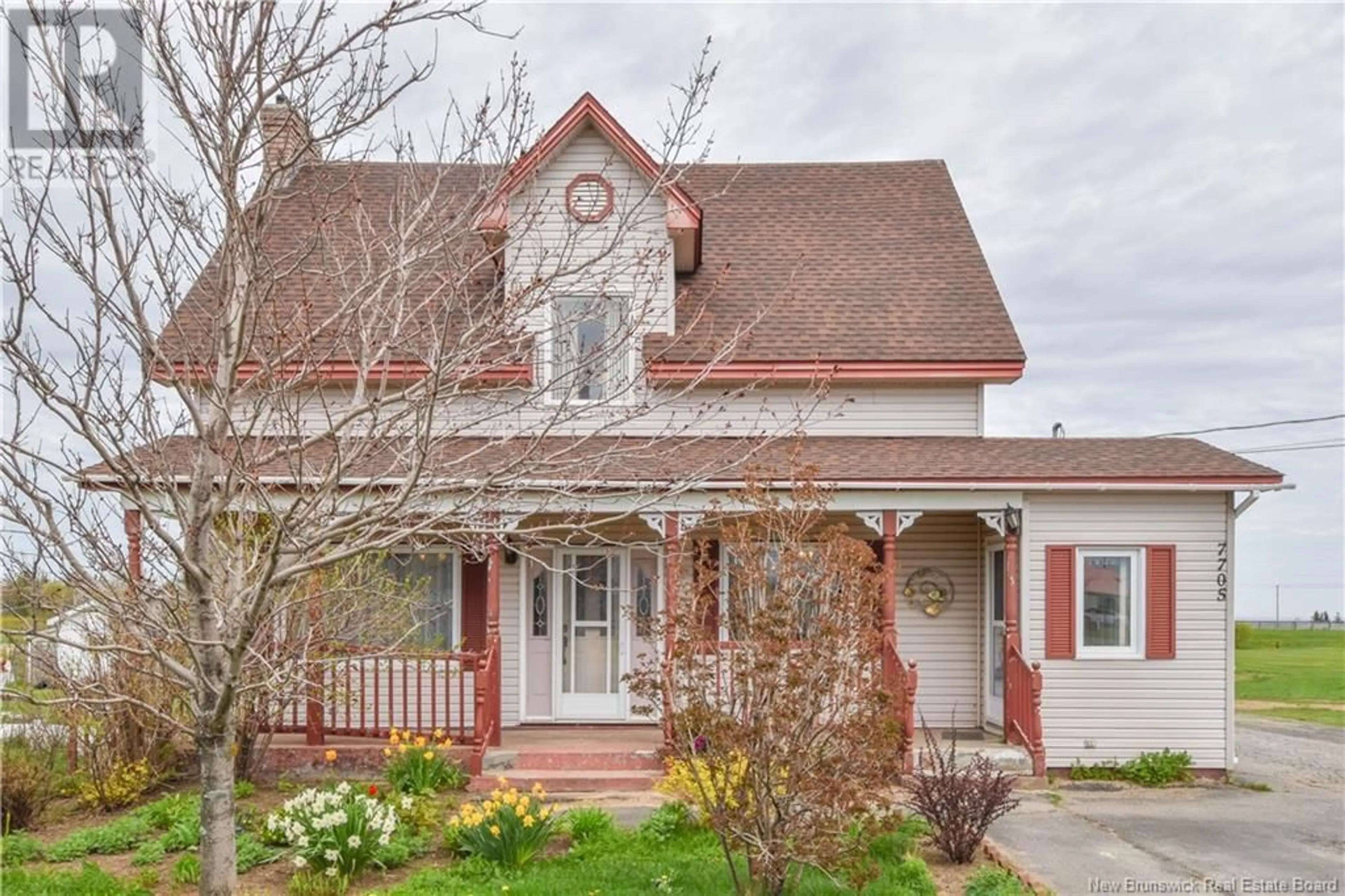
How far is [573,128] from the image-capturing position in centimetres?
1471

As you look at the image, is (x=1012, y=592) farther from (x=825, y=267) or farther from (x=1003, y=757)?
(x=825, y=267)

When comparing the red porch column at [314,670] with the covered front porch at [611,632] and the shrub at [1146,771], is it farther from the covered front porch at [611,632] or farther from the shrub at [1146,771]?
the shrub at [1146,771]

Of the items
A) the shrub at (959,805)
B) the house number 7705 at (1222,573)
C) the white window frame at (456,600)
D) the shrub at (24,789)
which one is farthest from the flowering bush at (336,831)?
the house number 7705 at (1222,573)

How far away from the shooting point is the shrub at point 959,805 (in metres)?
8.45

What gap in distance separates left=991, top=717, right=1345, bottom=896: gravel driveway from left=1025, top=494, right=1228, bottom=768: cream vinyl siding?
713mm

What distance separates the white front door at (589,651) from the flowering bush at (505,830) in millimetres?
5606

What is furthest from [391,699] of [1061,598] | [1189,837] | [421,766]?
[1189,837]

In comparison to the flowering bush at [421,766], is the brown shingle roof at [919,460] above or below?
above

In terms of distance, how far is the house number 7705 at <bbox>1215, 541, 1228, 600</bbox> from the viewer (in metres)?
13.1

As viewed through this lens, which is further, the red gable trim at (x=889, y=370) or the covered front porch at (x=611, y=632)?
the red gable trim at (x=889, y=370)

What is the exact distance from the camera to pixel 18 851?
29.2 feet

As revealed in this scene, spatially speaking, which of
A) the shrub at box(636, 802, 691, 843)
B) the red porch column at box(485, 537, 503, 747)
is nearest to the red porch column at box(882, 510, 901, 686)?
the shrub at box(636, 802, 691, 843)

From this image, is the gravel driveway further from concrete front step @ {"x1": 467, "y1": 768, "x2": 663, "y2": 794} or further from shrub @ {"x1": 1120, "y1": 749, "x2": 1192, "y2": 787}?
concrete front step @ {"x1": 467, "y1": 768, "x2": 663, "y2": 794}

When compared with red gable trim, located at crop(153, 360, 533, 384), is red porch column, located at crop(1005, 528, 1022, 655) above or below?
below
